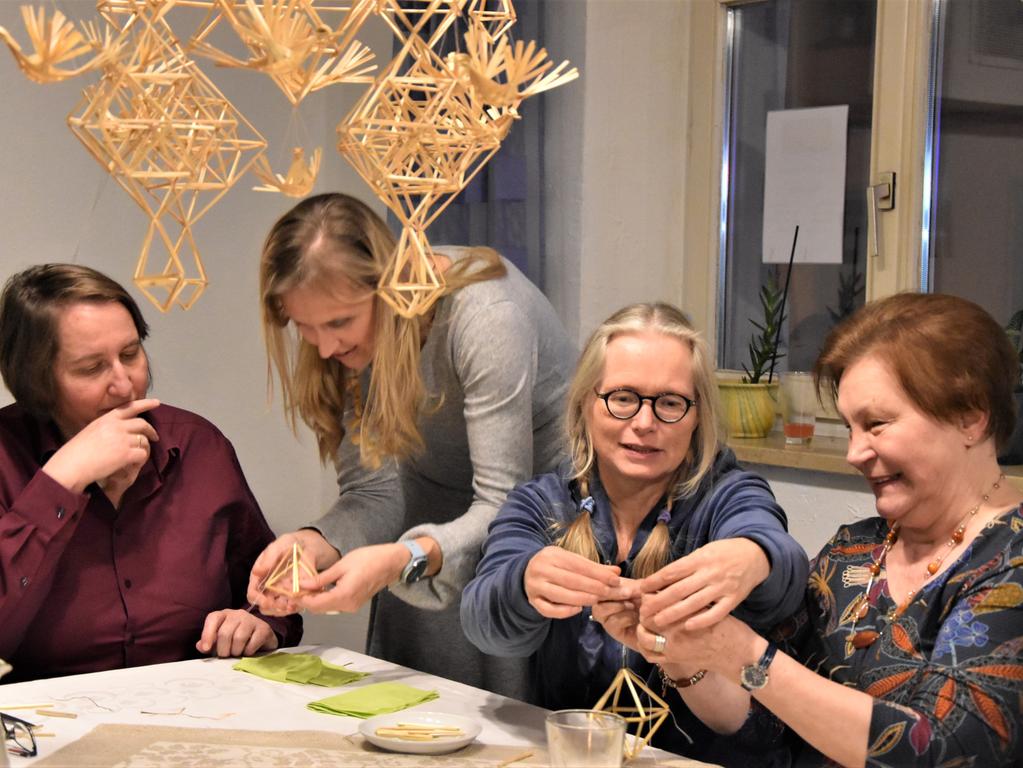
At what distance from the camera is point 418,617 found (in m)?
2.27

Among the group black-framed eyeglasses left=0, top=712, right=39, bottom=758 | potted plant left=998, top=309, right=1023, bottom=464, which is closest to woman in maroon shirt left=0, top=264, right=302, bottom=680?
black-framed eyeglasses left=0, top=712, right=39, bottom=758

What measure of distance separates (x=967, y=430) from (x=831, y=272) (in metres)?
1.81

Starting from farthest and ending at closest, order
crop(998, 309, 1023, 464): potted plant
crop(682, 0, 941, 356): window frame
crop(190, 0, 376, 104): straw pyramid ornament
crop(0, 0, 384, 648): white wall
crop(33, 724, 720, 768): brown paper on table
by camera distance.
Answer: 1. crop(0, 0, 384, 648): white wall
2. crop(682, 0, 941, 356): window frame
3. crop(998, 309, 1023, 464): potted plant
4. crop(33, 724, 720, 768): brown paper on table
5. crop(190, 0, 376, 104): straw pyramid ornament

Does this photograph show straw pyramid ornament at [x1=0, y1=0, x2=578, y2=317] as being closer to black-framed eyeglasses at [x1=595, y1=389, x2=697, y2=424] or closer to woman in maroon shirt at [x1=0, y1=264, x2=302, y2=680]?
black-framed eyeglasses at [x1=595, y1=389, x2=697, y2=424]

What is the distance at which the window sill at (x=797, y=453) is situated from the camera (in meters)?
2.97

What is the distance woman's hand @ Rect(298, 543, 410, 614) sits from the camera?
73.0 inches

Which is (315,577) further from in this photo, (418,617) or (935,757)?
(935,757)

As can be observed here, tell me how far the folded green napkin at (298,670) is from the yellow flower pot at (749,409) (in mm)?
1588

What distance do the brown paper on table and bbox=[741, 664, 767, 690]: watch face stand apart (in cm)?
14

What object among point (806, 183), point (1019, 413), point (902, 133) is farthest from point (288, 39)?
point (806, 183)

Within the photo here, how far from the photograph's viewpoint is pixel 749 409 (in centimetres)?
328

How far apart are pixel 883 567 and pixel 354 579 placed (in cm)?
75

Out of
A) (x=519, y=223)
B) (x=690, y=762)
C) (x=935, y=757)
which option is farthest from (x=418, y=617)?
(x=519, y=223)

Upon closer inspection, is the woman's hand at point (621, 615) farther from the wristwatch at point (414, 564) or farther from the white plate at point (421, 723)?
the wristwatch at point (414, 564)
